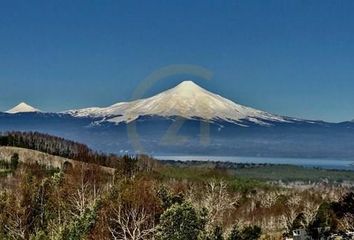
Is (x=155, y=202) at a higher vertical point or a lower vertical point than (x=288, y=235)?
higher

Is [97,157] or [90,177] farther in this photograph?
[97,157]

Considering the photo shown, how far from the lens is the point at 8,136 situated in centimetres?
18512

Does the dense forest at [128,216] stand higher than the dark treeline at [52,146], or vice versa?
the dark treeline at [52,146]

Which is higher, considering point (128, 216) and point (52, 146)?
point (52, 146)

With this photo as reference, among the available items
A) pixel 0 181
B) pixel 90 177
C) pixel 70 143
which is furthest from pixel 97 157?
pixel 90 177

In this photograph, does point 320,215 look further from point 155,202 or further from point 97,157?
point 97,157

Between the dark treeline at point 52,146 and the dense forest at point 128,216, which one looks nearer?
the dense forest at point 128,216

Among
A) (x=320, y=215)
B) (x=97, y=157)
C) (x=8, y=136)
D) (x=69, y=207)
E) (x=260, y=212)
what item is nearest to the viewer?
(x=69, y=207)

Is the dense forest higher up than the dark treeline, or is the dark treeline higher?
the dark treeline

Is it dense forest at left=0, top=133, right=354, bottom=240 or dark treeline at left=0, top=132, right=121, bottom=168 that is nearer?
dense forest at left=0, top=133, right=354, bottom=240

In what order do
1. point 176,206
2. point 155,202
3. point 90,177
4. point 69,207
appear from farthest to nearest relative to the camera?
1. point 90,177
2. point 69,207
3. point 155,202
4. point 176,206

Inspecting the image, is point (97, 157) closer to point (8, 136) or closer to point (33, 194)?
point (8, 136)

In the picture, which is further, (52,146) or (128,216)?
(52,146)

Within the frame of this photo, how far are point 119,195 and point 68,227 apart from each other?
6639 millimetres
